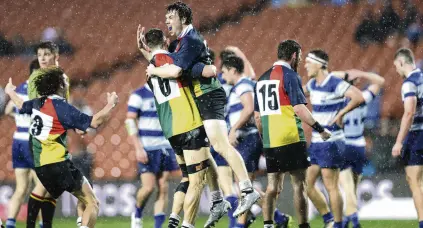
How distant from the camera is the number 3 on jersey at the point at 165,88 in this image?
6.88 metres

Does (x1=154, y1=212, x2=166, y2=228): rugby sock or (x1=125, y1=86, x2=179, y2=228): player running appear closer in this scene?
(x1=154, y1=212, x2=166, y2=228): rugby sock

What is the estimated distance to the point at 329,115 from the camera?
910 centimetres

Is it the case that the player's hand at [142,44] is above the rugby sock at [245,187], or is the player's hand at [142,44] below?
above

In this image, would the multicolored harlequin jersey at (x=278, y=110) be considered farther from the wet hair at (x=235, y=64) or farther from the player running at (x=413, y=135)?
the wet hair at (x=235, y=64)

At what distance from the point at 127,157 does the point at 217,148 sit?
6.81 m

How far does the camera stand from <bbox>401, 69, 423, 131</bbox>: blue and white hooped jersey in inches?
340

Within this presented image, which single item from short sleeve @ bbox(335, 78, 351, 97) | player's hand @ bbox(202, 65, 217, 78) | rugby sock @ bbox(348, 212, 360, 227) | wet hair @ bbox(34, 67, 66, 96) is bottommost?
rugby sock @ bbox(348, 212, 360, 227)

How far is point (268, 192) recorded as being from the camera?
7.80 meters

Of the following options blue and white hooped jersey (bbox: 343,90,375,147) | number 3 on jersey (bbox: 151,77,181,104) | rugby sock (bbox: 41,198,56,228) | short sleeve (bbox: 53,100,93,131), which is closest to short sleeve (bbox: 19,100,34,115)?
short sleeve (bbox: 53,100,93,131)

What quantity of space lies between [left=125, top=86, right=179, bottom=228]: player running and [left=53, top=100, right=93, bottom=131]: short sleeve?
7.30ft

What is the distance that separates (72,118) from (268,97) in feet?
5.87

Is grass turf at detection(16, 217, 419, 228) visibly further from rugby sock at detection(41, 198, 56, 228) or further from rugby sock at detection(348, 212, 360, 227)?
rugby sock at detection(41, 198, 56, 228)

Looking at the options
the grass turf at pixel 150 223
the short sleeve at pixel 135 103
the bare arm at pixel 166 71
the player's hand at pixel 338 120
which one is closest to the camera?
the bare arm at pixel 166 71

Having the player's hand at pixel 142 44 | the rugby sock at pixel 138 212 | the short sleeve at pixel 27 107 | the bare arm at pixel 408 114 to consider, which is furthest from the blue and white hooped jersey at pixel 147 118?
the bare arm at pixel 408 114
